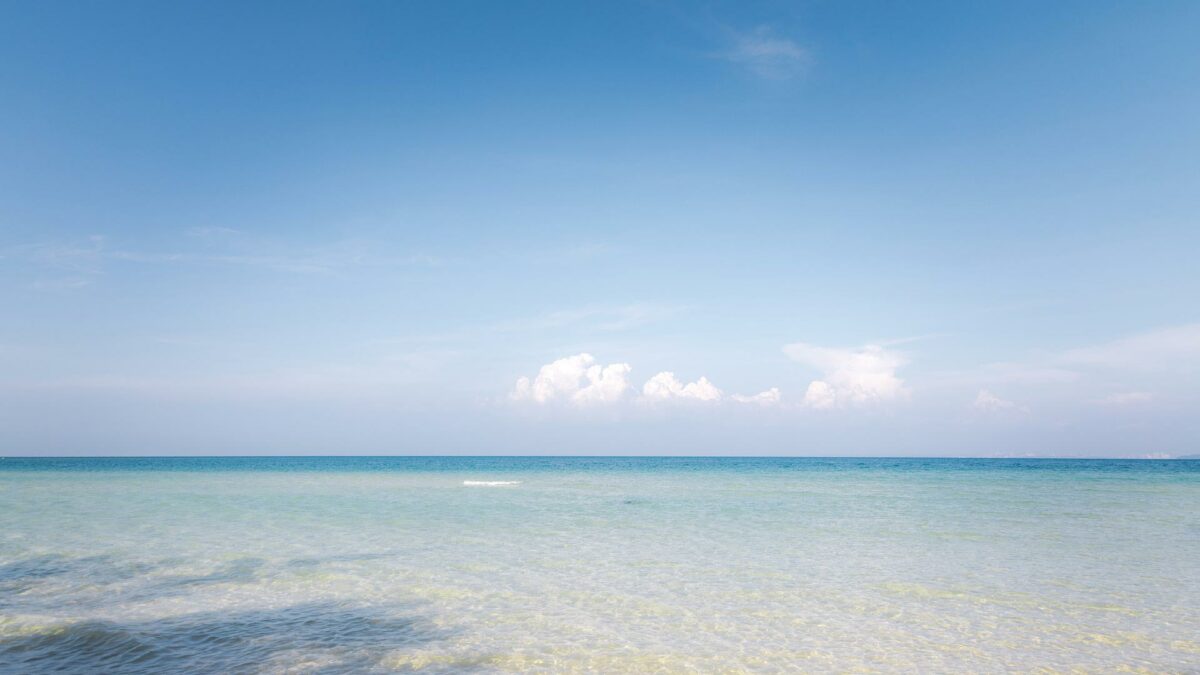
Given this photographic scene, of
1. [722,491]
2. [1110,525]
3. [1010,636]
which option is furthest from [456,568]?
[722,491]

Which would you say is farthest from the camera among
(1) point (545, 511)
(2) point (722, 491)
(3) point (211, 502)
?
(2) point (722, 491)

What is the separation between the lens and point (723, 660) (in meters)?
9.05

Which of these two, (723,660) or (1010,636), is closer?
(723,660)

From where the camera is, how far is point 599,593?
40.8 feet

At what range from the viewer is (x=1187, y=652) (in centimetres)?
924

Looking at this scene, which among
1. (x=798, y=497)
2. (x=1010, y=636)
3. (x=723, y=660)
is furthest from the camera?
(x=798, y=497)

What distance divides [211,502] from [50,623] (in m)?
22.7

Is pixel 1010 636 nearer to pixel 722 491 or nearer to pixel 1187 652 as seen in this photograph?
pixel 1187 652

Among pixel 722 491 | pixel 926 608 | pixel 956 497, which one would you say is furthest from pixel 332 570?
pixel 956 497

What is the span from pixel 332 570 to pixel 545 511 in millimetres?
12821

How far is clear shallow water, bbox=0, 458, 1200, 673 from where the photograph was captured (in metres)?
9.16

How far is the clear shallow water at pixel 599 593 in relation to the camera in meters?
9.16

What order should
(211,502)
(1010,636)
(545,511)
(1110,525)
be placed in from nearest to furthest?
(1010,636), (1110,525), (545,511), (211,502)

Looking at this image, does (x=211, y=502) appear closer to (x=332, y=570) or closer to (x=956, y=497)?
(x=332, y=570)
